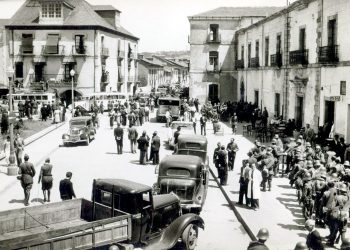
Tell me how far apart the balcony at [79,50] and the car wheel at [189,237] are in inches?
1460

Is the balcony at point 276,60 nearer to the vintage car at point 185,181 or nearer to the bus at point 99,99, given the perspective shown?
the bus at point 99,99

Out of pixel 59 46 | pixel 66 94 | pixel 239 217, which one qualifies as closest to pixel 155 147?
pixel 239 217

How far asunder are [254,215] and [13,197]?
777cm

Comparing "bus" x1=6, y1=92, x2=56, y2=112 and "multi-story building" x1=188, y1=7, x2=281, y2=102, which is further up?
"multi-story building" x1=188, y1=7, x2=281, y2=102

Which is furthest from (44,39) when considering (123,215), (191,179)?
(123,215)

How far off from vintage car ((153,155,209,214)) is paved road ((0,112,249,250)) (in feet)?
2.04

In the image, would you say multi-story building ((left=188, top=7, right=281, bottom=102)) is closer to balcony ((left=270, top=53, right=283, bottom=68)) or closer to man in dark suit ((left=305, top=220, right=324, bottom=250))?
balcony ((left=270, top=53, right=283, bottom=68))

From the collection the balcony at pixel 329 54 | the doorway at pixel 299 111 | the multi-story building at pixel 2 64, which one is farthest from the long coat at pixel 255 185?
the multi-story building at pixel 2 64

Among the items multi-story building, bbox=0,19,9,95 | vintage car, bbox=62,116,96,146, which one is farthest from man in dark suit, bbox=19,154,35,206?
multi-story building, bbox=0,19,9,95

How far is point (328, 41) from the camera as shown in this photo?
874 inches

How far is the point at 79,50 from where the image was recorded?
148 ft

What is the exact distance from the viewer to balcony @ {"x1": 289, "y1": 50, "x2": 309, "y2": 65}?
2500 centimetres

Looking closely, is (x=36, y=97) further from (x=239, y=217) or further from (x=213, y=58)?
(x=239, y=217)

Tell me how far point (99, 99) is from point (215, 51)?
43.2 feet
